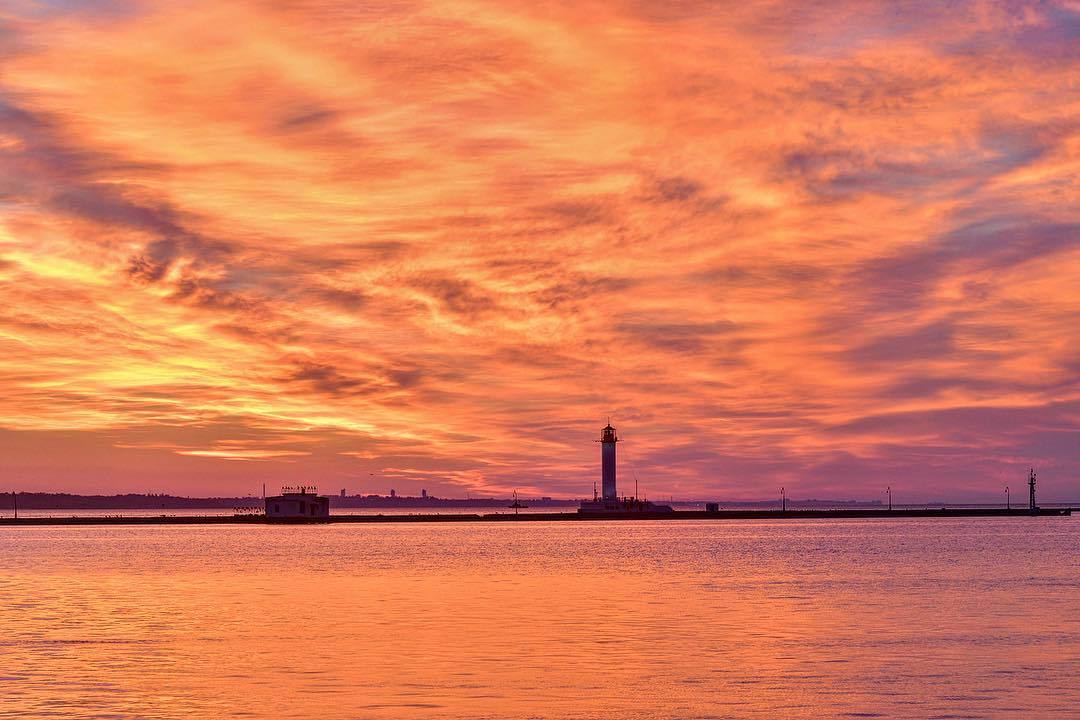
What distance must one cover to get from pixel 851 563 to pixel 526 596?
43.7 m

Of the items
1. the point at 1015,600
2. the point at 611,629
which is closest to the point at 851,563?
the point at 1015,600

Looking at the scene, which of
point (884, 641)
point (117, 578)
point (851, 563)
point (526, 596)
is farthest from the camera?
point (851, 563)

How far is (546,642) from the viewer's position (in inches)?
1905

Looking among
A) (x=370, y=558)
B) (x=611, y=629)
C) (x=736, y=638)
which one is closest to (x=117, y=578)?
(x=370, y=558)

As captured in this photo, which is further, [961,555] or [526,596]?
[961,555]

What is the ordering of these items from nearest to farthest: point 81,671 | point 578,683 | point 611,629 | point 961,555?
point 578,683
point 81,671
point 611,629
point 961,555

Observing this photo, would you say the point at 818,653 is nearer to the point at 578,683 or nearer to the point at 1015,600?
the point at 578,683

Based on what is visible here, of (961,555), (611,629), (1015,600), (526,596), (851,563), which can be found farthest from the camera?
(961,555)

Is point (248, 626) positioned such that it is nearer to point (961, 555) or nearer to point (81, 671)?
point (81, 671)

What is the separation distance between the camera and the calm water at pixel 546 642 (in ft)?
115

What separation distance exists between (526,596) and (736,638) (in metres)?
22.8

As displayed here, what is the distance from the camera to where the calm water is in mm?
34969

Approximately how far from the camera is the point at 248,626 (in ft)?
183

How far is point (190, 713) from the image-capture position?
3359cm
